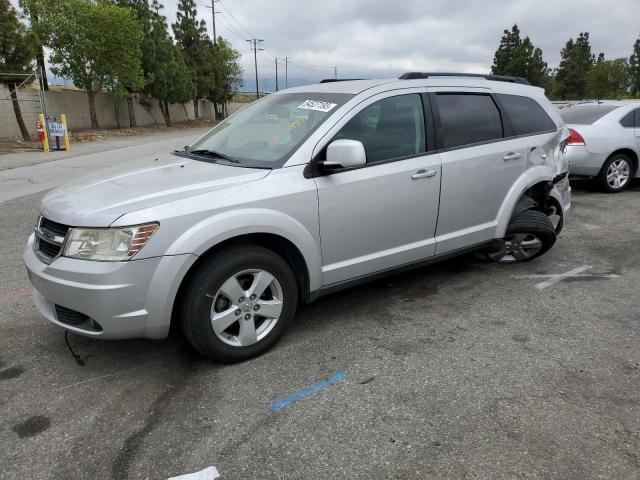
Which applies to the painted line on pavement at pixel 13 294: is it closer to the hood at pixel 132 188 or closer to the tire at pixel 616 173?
the hood at pixel 132 188

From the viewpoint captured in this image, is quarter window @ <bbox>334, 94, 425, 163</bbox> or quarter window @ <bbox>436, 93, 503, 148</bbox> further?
quarter window @ <bbox>436, 93, 503, 148</bbox>

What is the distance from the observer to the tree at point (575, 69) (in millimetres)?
62469

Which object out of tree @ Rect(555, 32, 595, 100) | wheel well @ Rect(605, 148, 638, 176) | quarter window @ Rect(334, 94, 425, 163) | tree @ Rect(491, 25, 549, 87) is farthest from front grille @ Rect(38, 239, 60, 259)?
tree @ Rect(555, 32, 595, 100)

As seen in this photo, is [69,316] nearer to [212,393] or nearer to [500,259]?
[212,393]

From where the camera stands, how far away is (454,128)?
4152mm

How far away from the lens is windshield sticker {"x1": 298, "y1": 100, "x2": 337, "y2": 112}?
3.66 meters

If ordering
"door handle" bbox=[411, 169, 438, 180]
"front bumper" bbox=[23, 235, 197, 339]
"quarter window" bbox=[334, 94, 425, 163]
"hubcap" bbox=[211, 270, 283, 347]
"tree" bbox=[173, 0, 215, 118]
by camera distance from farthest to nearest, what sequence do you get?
1. "tree" bbox=[173, 0, 215, 118]
2. "door handle" bbox=[411, 169, 438, 180]
3. "quarter window" bbox=[334, 94, 425, 163]
4. "hubcap" bbox=[211, 270, 283, 347]
5. "front bumper" bbox=[23, 235, 197, 339]

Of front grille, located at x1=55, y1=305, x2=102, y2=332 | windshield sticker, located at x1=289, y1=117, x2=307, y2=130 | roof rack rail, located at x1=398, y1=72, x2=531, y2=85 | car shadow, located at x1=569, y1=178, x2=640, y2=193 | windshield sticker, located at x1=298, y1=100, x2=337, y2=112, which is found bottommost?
Result: car shadow, located at x1=569, y1=178, x2=640, y2=193

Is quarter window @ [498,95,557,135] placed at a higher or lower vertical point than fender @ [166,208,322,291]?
higher

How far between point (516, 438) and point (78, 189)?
9.60ft

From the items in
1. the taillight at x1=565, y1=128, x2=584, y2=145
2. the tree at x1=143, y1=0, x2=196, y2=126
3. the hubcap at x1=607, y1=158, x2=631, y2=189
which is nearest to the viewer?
the taillight at x1=565, y1=128, x2=584, y2=145

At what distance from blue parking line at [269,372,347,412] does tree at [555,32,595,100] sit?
6714 cm

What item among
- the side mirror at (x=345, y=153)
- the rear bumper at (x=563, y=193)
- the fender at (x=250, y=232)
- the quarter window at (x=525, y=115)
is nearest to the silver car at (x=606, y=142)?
the rear bumper at (x=563, y=193)

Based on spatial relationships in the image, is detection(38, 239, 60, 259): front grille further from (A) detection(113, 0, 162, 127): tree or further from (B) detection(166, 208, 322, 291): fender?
(A) detection(113, 0, 162, 127): tree
